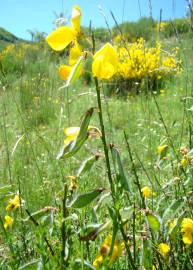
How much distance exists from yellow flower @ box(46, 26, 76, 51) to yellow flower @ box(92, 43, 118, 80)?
74mm

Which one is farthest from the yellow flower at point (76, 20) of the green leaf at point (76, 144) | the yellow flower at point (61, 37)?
the green leaf at point (76, 144)

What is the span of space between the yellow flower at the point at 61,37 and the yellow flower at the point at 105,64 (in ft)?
0.24

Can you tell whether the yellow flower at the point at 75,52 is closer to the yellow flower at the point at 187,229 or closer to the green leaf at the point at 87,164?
the green leaf at the point at 87,164

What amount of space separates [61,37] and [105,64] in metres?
0.11

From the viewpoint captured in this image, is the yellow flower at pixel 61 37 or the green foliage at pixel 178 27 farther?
the green foliage at pixel 178 27

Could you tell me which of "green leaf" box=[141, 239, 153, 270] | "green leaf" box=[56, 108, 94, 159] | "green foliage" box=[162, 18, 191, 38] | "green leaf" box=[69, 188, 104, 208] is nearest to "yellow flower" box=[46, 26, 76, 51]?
"green leaf" box=[56, 108, 94, 159]

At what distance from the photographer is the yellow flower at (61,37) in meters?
0.76

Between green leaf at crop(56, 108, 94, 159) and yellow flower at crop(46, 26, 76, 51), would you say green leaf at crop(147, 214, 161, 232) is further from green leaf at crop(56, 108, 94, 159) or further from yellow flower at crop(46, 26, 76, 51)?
yellow flower at crop(46, 26, 76, 51)

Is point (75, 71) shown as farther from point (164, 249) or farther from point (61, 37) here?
point (164, 249)

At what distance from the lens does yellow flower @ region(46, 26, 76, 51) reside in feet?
2.49

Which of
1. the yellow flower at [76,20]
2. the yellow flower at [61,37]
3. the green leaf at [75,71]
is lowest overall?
the green leaf at [75,71]

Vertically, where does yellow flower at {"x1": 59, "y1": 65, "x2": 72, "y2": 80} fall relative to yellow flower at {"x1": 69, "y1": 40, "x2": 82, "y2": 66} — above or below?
below

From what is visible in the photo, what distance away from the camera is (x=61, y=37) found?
0.76 metres

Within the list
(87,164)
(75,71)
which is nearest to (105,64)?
(75,71)
